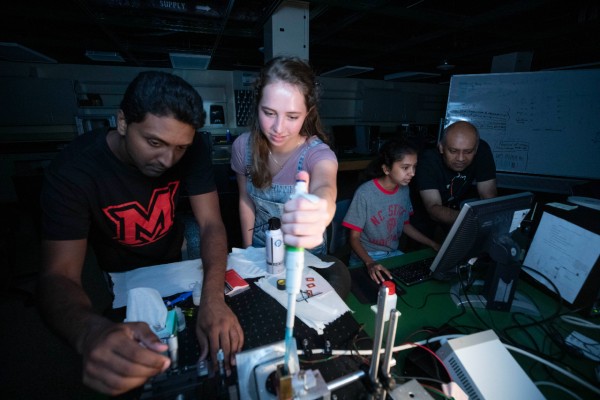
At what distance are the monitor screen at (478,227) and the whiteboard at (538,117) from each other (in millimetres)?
3111

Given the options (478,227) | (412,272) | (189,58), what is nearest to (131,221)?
(412,272)

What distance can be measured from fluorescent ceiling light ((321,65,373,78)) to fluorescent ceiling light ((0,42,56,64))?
515cm

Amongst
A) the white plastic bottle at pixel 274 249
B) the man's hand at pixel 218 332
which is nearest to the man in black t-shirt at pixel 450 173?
the white plastic bottle at pixel 274 249

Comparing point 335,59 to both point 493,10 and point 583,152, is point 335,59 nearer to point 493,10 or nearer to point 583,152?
point 493,10

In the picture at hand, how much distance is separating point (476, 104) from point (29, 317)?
549 cm

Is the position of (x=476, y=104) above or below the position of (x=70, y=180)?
above

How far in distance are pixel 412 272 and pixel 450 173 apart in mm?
1082

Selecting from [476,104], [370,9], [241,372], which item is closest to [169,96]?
[241,372]

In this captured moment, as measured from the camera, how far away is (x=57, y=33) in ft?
12.2

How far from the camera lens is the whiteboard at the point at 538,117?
3.19 meters

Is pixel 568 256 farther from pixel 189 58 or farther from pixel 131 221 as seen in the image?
pixel 189 58

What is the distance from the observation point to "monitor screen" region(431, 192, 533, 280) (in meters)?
1.06

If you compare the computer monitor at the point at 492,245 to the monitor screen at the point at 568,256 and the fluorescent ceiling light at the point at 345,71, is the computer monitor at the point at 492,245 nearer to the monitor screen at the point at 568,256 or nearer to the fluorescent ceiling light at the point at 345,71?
the monitor screen at the point at 568,256

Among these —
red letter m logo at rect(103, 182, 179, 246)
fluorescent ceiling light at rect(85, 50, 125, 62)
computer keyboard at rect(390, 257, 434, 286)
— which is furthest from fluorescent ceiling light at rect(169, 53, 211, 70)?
computer keyboard at rect(390, 257, 434, 286)
